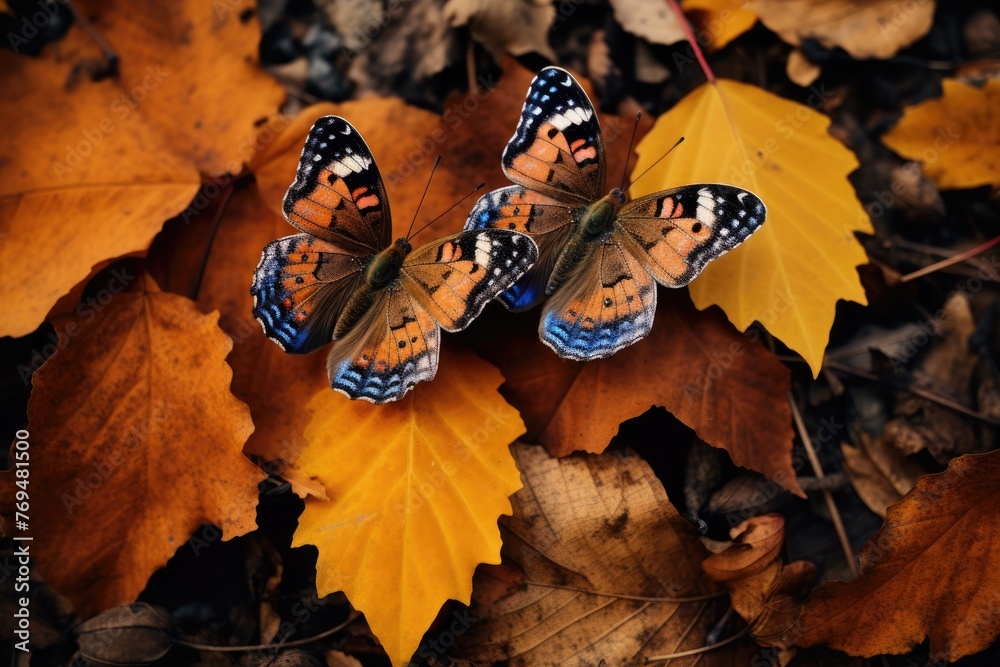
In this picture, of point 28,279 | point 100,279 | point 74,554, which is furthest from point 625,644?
point 28,279

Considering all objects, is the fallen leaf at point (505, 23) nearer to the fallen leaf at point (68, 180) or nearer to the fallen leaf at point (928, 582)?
the fallen leaf at point (68, 180)

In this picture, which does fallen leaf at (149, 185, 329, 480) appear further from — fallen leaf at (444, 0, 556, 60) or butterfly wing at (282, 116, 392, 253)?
fallen leaf at (444, 0, 556, 60)

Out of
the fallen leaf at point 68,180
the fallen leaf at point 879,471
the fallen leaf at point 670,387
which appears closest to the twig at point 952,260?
the fallen leaf at point 879,471

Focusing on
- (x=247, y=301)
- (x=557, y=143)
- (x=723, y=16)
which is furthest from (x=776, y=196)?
(x=247, y=301)

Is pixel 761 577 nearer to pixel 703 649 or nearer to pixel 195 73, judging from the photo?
pixel 703 649

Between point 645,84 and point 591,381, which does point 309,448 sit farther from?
point 645,84

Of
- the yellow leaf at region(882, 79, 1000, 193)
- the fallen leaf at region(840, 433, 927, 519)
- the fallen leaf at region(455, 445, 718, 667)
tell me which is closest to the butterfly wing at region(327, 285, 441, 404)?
the fallen leaf at region(455, 445, 718, 667)
